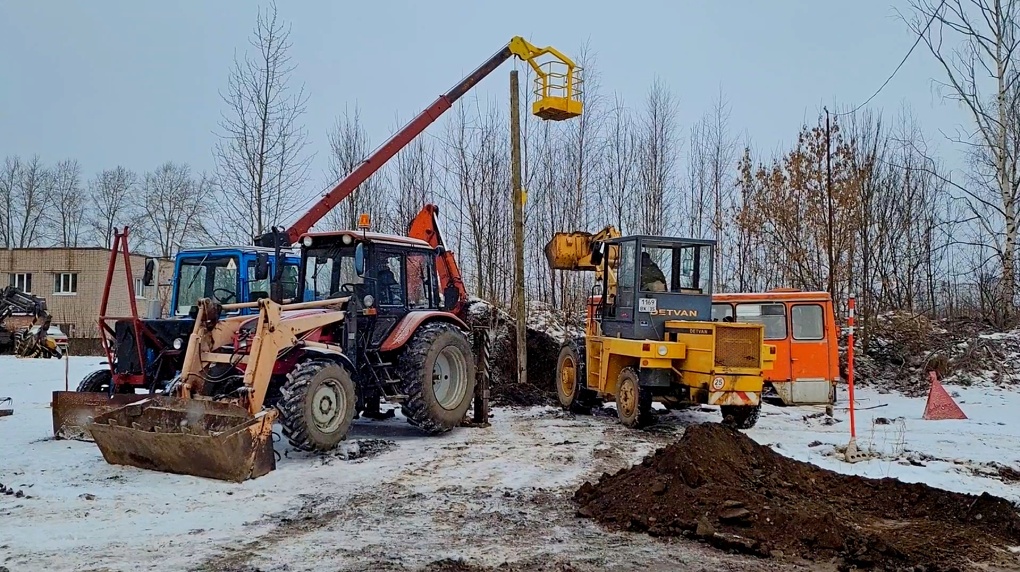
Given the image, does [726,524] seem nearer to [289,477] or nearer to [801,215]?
[289,477]

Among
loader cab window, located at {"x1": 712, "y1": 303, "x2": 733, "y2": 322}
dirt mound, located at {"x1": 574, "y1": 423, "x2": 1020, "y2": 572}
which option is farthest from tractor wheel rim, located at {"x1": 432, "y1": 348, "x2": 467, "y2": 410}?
loader cab window, located at {"x1": 712, "y1": 303, "x2": 733, "y2": 322}

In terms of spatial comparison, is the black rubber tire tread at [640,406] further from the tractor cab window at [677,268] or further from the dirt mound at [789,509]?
the dirt mound at [789,509]

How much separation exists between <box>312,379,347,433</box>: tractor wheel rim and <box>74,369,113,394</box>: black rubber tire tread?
285 cm

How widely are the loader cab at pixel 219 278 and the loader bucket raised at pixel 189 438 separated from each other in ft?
11.8

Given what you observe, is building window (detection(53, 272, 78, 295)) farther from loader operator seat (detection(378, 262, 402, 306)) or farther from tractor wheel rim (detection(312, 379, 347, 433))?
tractor wheel rim (detection(312, 379, 347, 433))

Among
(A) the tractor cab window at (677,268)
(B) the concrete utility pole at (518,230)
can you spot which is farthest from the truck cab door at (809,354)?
(B) the concrete utility pole at (518,230)

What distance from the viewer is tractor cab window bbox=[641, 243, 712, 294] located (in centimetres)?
1098

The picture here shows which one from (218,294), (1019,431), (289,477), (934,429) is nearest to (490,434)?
(289,477)

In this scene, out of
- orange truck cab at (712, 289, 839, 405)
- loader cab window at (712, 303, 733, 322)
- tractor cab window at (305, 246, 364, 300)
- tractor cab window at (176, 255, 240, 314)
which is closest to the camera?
tractor cab window at (305, 246, 364, 300)

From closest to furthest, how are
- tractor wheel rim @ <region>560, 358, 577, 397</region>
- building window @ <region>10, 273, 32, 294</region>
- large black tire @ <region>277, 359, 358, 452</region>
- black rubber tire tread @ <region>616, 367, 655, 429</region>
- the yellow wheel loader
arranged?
large black tire @ <region>277, 359, 358, 452</region> → the yellow wheel loader → black rubber tire tread @ <region>616, 367, 655, 429</region> → tractor wheel rim @ <region>560, 358, 577, 397</region> → building window @ <region>10, 273, 32, 294</region>

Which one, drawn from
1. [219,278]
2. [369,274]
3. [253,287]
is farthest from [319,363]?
[219,278]

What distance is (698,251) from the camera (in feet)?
36.3

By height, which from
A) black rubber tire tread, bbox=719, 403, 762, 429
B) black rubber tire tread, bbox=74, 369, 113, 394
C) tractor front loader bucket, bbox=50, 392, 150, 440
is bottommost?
black rubber tire tread, bbox=719, 403, 762, 429

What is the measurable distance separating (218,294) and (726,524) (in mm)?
8014
